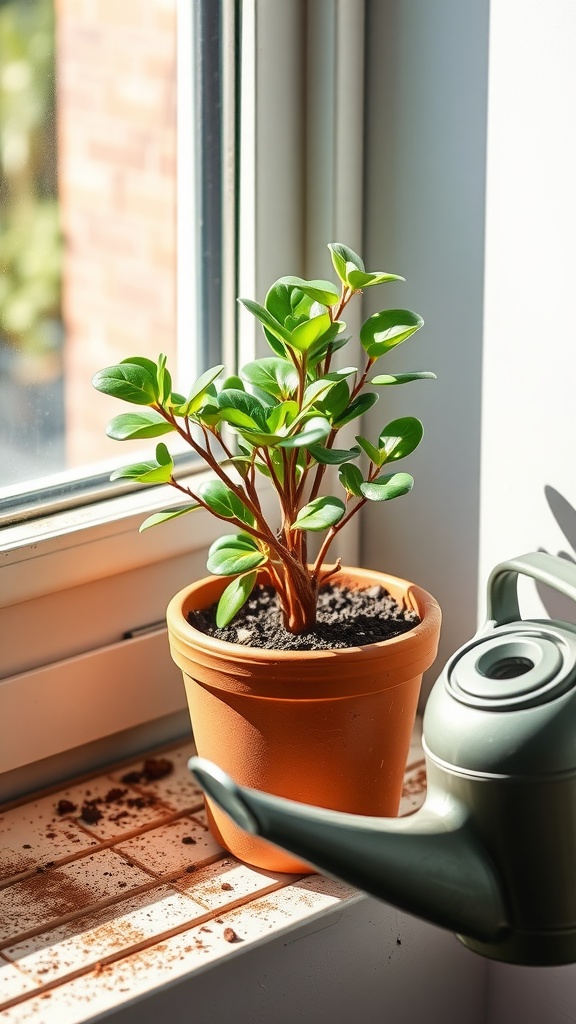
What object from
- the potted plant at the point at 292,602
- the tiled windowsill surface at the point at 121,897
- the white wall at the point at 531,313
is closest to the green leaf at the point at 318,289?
the potted plant at the point at 292,602

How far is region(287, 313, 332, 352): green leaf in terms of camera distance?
0.78 metres

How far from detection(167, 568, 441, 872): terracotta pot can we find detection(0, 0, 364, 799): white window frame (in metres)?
0.14

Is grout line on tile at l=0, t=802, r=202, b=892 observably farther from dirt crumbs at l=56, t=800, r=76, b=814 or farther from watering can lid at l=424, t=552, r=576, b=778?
watering can lid at l=424, t=552, r=576, b=778

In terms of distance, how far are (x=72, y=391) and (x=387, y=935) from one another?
1.83 ft

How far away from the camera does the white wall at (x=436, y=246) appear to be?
981mm

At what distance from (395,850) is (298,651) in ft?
0.70

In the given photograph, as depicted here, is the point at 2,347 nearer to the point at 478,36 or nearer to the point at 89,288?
the point at 89,288

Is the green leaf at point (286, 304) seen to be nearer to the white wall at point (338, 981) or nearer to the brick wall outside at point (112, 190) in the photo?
the brick wall outside at point (112, 190)

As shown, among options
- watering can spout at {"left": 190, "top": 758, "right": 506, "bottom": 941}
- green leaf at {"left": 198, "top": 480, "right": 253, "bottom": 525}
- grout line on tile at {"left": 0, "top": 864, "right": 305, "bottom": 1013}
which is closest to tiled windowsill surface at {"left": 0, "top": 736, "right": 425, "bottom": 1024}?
grout line on tile at {"left": 0, "top": 864, "right": 305, "bottom": 1013}

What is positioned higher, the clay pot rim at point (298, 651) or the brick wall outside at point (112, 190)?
the brick wall outside at point (112, 190)

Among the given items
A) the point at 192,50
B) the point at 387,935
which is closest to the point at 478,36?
the point at 192,50

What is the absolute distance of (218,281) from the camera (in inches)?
42.7

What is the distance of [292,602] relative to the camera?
900mm

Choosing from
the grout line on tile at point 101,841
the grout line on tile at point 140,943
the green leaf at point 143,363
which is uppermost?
the green leaf at point 143,363
